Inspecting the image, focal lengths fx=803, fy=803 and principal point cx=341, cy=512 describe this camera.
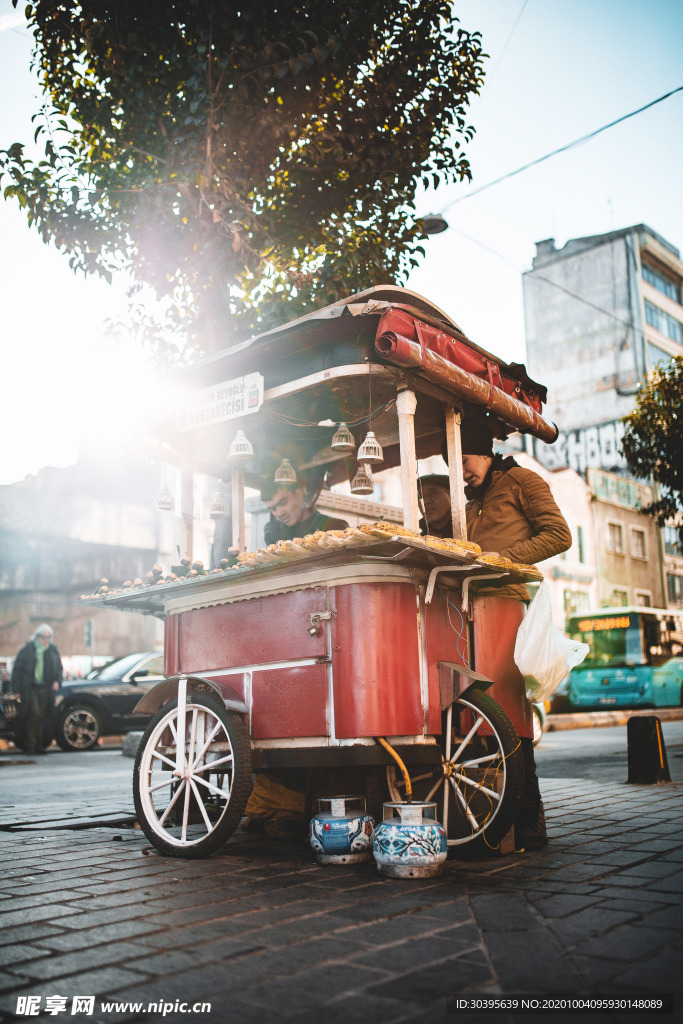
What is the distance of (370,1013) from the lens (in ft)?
6.84

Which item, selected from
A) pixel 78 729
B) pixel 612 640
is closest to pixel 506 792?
pixel 78 729

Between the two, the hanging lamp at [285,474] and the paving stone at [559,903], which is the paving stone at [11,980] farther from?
the hanging lamp at [285,474]

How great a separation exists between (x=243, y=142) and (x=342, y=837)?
7.99m

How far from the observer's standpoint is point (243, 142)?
30.7 feet

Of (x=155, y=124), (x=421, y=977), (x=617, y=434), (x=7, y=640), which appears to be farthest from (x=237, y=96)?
(x=617, y=434)

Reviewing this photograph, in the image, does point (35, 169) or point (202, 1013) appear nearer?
point (202, 1013)

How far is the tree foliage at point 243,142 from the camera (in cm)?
857

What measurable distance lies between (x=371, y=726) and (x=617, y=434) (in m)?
40.0

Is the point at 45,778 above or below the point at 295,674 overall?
below

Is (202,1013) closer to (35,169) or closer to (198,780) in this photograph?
(198,780)

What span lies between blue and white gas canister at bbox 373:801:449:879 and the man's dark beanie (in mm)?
2829

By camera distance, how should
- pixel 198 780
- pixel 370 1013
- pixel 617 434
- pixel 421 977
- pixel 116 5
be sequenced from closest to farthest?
pixel 370 1013
pixel 421 977
pixel 198 780
pixel 116 5
pixel 617 434

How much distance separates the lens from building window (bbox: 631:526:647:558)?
4103 cm

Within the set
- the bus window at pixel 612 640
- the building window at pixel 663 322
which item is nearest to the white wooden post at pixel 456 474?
the bus window at pixel 612 640
